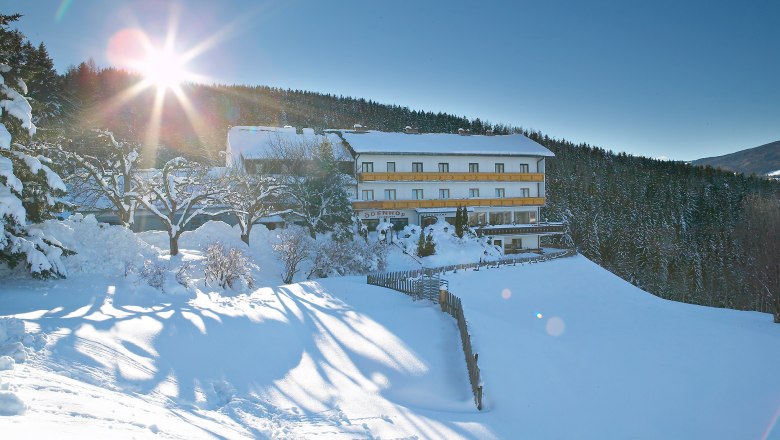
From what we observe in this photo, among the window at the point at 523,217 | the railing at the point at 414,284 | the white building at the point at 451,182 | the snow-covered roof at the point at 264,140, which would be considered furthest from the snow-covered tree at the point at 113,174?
the window at the point at 523,217

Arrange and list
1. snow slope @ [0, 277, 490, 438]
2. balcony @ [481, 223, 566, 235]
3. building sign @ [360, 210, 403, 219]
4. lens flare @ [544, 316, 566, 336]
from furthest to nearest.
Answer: building sign @ [360, 210, 403, 219], balcony @ [481, 223, 566, 235], lens flare @ [544, 316, 566, 336], snow slope @ [0, 277, 490, 438]

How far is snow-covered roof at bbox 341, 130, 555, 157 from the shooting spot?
144 ft

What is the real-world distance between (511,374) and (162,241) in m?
25.4

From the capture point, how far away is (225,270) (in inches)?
864

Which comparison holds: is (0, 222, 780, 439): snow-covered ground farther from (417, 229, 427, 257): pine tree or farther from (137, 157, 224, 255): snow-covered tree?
(417, 229, 427, 257): pine tree

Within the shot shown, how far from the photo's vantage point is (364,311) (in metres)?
19.2

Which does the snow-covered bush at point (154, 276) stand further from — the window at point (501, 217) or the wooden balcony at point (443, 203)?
the window at point (501, 217)

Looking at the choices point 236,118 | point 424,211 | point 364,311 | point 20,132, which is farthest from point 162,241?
point 236,118

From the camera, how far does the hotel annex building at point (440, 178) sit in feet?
140

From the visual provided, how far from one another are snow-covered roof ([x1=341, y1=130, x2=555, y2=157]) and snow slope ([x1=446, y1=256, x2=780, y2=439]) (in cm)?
1836

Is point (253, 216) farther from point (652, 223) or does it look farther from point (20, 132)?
point (652, 223)

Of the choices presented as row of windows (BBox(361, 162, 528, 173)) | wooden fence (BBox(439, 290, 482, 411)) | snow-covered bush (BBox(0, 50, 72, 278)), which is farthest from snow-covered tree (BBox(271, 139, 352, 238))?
snow-covered bush (BBox(0, 50, 72, 278))

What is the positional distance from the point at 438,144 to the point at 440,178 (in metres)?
4.52

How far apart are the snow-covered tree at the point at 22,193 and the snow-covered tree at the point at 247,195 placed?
13748 millimetres
